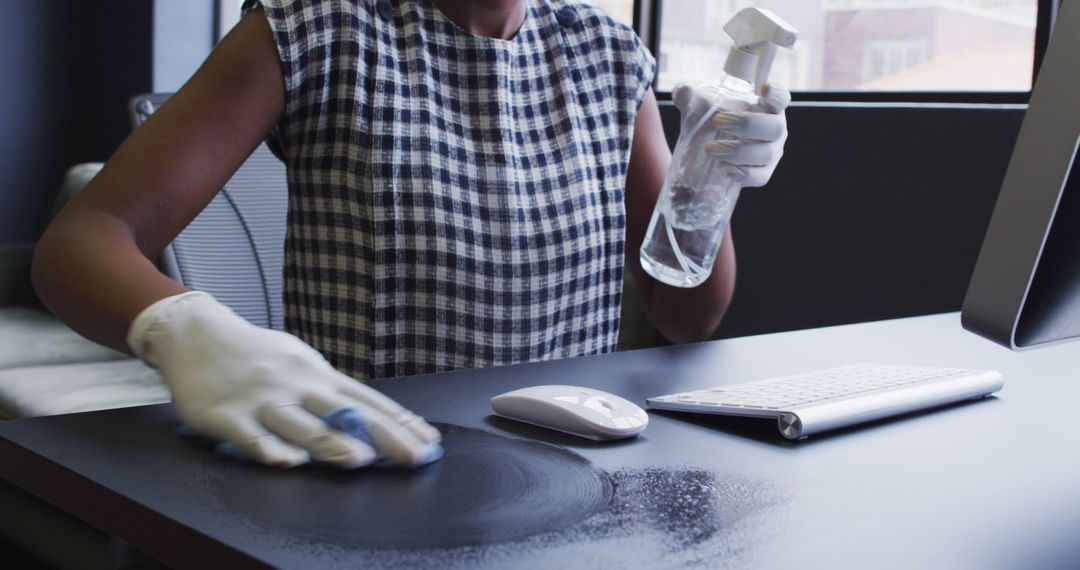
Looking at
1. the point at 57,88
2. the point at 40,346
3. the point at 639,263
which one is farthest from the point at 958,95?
the point at 57,88

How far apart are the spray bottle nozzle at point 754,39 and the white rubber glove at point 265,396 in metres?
0.35

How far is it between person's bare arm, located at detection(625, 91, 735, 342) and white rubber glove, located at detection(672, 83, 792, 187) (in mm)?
330

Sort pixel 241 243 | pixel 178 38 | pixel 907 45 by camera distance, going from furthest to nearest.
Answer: pixel 178 38
pixel 907 45
pixel 241 243

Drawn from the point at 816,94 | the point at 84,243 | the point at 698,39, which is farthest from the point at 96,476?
the point at 698,39

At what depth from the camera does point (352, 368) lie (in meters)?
1.06

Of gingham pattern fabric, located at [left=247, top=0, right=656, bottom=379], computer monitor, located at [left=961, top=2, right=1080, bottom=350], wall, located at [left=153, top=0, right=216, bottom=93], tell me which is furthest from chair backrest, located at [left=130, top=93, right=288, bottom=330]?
wall, located at [left=153, top=0, right=216, bottom=93]

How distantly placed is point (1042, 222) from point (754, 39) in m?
0.30

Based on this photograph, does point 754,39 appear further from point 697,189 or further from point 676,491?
point 676,491

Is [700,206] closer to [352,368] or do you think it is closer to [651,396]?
[651,396]

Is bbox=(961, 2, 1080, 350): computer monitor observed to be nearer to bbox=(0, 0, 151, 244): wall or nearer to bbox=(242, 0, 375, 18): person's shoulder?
bbox=(242, 0, 375, 18): person's shoulder

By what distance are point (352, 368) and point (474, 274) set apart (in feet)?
0.51

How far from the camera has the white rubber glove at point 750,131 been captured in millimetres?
864

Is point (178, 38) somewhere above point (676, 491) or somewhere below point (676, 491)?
below

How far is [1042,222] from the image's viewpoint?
18.9 inches
